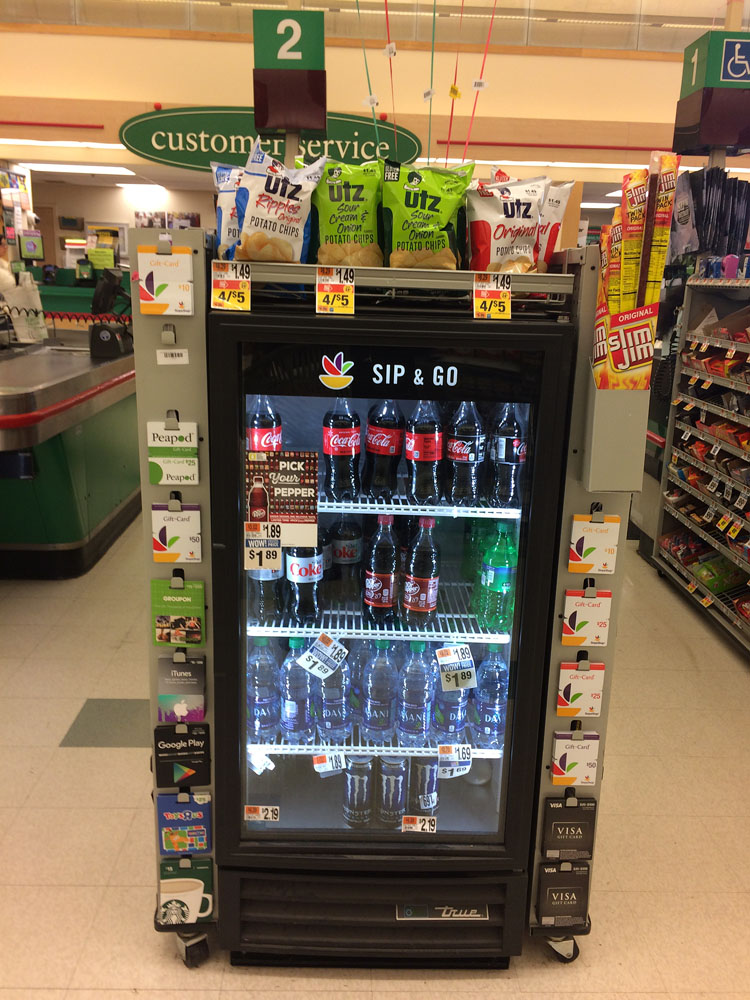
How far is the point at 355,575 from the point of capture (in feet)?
7.20

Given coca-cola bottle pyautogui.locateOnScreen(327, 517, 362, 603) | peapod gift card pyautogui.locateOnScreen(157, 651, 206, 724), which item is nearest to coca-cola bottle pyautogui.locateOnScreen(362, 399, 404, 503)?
coca-cola bottle pyautogui.locateOnScreen(327, 517, 362, 603)

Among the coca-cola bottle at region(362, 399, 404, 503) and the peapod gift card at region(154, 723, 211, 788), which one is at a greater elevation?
the coca-cola bottle at region(362, 399, 404, 503)

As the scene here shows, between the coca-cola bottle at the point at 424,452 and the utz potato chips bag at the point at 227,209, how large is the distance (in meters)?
0.62

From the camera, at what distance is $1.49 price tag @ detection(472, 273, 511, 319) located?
172 cm

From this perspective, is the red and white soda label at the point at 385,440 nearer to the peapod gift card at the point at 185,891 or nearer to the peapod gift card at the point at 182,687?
the peapod gift card at the point at 182,687

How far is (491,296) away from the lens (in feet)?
5.68

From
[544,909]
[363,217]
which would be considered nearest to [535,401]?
[363,217]

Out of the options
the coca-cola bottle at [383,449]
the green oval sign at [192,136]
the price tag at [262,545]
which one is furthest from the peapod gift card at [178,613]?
the green oval sign at [192,136]

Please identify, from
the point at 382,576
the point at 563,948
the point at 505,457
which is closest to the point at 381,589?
the point at 382,576

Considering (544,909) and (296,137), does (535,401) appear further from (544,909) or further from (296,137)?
(544,909)

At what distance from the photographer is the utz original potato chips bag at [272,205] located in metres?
1.70

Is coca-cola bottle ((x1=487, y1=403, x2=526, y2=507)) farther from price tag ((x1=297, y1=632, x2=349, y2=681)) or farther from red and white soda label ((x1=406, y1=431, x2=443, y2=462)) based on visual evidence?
price tag ((x1=297, y1=632, x2=349, y2=681))

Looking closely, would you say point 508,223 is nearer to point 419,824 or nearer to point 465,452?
point 465,452

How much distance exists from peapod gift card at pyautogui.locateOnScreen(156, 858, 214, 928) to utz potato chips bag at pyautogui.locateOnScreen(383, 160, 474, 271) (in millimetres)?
1602
